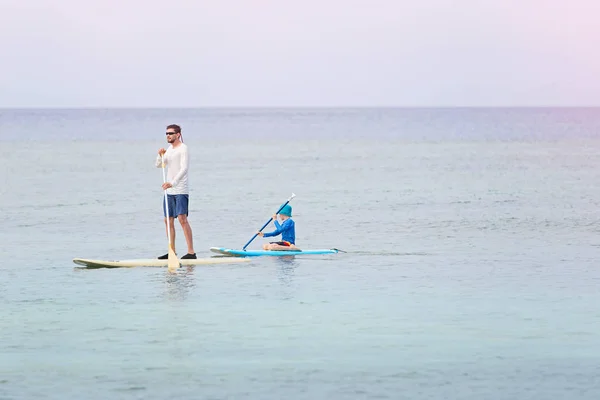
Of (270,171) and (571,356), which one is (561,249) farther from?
(270,171)

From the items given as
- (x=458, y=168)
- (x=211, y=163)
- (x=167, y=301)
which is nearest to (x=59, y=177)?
(x=211, y=163)

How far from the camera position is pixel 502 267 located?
20.3 metres

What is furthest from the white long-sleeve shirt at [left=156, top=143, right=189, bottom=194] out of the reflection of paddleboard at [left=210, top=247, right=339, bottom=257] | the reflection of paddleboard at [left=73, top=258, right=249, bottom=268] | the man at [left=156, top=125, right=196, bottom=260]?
the reflection of paddleboard at [left=210, top=247, right=339, bottom=257]

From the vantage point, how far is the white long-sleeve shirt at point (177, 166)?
1864cm

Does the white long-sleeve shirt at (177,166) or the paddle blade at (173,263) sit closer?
the white long-sleeve shirt at (177,166)

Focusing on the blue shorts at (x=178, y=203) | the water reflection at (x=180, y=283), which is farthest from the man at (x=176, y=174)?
the water reflection at (x=180, y=283)

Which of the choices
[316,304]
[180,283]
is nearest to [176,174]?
[180,283]

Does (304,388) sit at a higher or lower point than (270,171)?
lower

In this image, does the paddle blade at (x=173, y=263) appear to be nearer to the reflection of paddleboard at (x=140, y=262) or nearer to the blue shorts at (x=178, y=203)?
the reflection of paddleboard at (x=140, y=262)

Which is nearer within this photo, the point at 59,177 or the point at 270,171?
the point at 59,177

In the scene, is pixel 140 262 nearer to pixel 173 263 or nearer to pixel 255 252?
pixel 173 263

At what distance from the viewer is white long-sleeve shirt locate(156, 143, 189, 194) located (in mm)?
18641

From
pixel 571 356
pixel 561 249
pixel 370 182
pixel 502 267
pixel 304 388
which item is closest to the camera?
pixel 304 388

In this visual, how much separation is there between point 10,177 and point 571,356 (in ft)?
133
